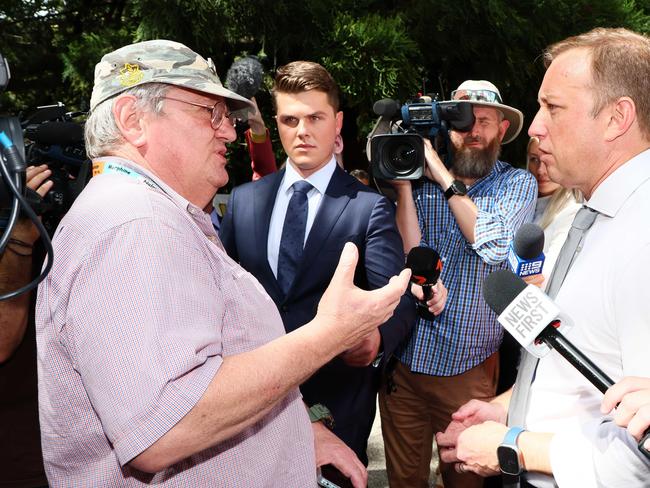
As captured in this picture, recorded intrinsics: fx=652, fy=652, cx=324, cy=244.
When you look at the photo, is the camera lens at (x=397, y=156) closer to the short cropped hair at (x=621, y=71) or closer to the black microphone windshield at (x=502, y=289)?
the short cropped hair at (x=621, y=71)

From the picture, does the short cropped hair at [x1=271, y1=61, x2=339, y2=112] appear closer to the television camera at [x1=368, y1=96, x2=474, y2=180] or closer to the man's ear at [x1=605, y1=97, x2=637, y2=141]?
the television camera at [x1=368, y1=96, x2=474, y2=180]

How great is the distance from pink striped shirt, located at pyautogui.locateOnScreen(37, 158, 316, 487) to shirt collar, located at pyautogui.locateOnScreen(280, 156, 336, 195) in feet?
4.26

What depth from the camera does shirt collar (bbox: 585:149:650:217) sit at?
68.5 inches

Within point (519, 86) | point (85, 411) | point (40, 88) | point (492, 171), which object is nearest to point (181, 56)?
point (85, 411)

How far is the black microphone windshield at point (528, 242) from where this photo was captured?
209 centimetres

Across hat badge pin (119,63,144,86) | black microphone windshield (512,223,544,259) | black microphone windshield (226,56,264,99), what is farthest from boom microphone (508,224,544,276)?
black microphone windshield (226,56,264,99)

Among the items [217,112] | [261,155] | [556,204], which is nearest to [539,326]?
[217,112]

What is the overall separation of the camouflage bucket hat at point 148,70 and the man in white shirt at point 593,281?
3.39 feet

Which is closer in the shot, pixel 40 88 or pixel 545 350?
pixel 545 350

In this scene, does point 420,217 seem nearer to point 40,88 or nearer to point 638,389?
point 638,389

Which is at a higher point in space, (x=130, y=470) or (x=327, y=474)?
(x=130, y=470)

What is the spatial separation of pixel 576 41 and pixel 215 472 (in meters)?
1.60

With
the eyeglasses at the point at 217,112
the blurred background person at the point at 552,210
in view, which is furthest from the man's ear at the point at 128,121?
the blurred background person at the point at 552,210

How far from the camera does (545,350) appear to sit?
141 cm
